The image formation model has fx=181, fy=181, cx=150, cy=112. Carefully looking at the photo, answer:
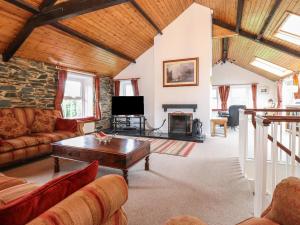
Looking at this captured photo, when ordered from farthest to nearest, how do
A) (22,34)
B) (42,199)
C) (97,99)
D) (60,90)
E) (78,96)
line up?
(97,99), (78,96), (60,90), (22,34), (42,199)

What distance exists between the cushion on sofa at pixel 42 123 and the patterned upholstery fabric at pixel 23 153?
1.97ft

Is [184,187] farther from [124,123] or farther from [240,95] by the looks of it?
[240,95]

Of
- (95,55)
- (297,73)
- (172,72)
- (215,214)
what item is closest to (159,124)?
(172,72)

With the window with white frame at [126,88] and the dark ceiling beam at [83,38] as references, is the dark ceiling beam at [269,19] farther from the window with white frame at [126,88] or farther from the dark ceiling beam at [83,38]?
the window with white frame at [126,88]

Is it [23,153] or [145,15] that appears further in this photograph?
[145,15]

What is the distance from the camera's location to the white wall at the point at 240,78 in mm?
9438

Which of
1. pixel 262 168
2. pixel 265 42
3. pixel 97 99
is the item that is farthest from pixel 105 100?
pixel 262 168

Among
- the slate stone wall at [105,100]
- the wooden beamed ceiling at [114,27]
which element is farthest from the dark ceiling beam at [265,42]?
the slate stone wall at [105,100]

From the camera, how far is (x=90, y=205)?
0.85 m

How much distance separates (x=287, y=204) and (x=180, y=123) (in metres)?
5.21

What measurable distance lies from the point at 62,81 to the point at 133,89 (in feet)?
8.85

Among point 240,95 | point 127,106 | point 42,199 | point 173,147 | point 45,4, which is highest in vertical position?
point 45,4

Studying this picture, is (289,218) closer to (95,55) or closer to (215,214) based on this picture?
(215,214)

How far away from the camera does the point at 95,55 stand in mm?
5680
